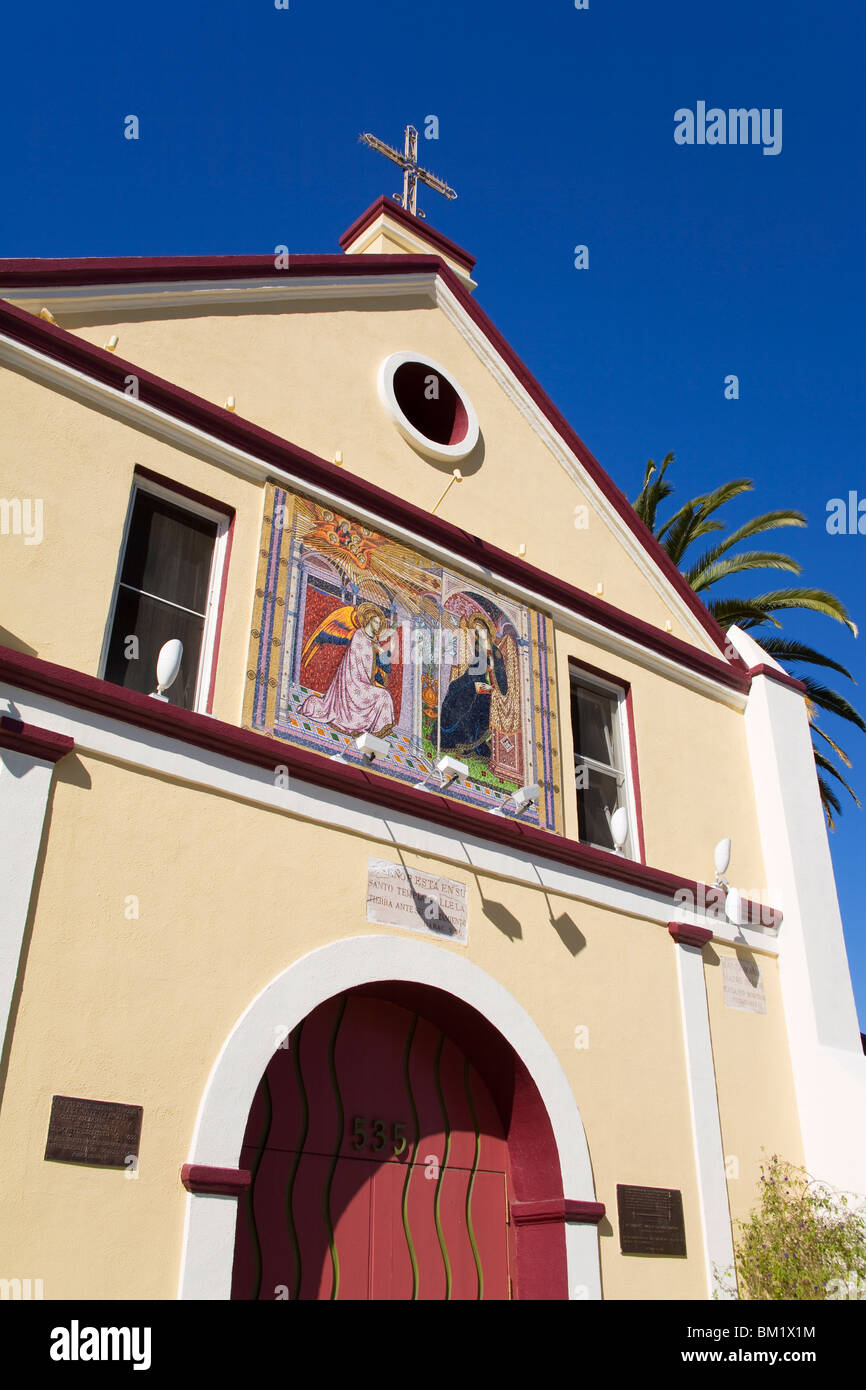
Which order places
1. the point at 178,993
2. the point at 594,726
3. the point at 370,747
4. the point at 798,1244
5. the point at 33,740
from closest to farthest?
the point at 33,740 < the point at 178,993 < the point at 370,747 < the point at 798,1244 < the point at 594,726

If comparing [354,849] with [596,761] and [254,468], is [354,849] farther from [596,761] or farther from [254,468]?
[596,761]

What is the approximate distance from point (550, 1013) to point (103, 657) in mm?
3704

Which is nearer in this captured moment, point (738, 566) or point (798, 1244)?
point (798, 1244)

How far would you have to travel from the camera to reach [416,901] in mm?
7312

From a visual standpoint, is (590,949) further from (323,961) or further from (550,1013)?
(323,961)

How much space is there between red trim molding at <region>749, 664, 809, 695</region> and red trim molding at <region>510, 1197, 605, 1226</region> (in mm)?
5418

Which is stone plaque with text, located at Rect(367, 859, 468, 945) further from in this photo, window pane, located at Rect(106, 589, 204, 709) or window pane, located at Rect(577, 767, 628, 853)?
window pane, located at Rect(577, 767, 628, 853)

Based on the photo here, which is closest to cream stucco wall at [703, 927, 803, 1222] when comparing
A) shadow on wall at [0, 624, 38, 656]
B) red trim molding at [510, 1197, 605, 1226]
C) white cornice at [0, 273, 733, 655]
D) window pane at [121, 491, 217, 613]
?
red trim molding at [510, 1197, 605, 1226]

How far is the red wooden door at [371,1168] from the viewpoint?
6.43m

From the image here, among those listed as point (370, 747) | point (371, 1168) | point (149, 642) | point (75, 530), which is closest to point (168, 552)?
point (149, 642)

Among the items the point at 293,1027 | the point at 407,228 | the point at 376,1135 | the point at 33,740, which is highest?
the point at 407,228

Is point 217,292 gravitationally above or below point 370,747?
Result: above

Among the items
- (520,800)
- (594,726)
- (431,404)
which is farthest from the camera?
(431,404)

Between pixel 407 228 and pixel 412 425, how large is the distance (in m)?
2.72
